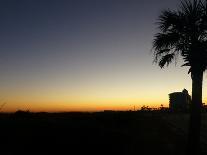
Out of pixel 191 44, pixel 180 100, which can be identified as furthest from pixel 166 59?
pixel 180 100

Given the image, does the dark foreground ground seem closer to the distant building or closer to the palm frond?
the palm frond

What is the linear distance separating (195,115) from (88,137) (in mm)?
6469

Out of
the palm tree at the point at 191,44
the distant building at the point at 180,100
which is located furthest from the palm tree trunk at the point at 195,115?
the distant building at the point at 180,100

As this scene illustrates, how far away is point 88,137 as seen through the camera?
2017cm

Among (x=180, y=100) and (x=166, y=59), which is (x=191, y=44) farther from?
(x=180, y=100)

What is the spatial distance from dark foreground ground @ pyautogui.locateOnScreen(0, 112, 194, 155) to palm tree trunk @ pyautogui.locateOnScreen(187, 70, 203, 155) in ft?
3.56

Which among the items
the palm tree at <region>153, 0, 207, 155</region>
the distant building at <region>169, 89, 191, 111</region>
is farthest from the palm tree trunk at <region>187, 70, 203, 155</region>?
the distant building at <region>169, 89, 191, 111</region>

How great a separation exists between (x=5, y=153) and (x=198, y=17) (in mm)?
13707

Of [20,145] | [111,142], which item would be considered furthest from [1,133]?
[111,142]

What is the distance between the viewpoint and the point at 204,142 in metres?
25.4

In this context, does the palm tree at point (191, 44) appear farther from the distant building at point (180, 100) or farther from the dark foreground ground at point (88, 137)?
the distant building at point (180, 100)

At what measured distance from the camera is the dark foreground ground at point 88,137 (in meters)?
18.8

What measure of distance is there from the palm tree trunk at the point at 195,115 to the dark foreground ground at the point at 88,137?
1085 millimetres

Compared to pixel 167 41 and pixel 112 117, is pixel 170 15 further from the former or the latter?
pixel 112 117
